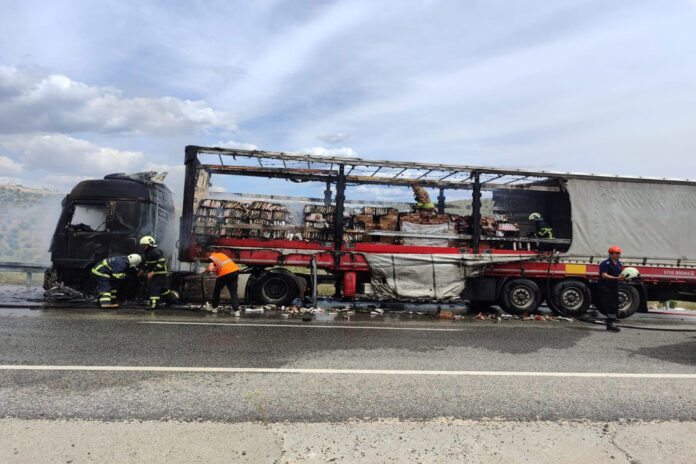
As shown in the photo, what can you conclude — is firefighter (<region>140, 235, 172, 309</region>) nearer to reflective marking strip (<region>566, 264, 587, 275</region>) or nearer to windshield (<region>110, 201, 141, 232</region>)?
windshield (<region>110, 201, 141, 232</region>)

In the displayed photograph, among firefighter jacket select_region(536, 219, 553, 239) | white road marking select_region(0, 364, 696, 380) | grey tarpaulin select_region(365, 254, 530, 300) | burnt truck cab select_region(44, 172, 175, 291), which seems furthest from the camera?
firefighter jacket select_region(536, 219, 553, 239)

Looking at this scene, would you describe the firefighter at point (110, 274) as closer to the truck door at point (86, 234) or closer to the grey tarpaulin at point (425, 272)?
the truck door at point (86, 234)

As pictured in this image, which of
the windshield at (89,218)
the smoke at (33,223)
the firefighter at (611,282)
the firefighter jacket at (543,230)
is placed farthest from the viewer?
the smoke at (33,223)

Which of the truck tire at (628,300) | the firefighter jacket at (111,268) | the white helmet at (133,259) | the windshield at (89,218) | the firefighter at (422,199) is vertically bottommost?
the truck tire at (628,300)

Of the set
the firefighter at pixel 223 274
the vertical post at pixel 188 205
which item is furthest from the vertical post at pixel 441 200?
the vertical post at pixel 188 205

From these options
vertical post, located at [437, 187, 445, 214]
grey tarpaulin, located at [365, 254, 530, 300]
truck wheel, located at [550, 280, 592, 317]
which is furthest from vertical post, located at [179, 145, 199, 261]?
truck wheel, located at [550, 280, 592, 317]

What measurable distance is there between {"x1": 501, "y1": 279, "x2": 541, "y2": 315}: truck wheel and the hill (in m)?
10.6

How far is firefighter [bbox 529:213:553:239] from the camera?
437 inches

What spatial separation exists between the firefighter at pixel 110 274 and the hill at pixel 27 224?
7.33 feet

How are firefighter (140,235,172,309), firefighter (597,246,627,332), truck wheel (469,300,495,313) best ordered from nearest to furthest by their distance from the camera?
firefighter (597,246,627,332)
firefighter (140,235,172,309)
truck wheel (469,300,495,313)

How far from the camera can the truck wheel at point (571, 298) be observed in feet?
34.6

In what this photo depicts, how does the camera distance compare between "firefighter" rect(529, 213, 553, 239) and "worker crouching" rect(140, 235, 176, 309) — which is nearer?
"worker crouching" rect(140, 235, 176, 309)

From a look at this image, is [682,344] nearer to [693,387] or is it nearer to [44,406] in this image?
[693,387]

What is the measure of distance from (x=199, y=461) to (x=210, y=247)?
766 centimetres
